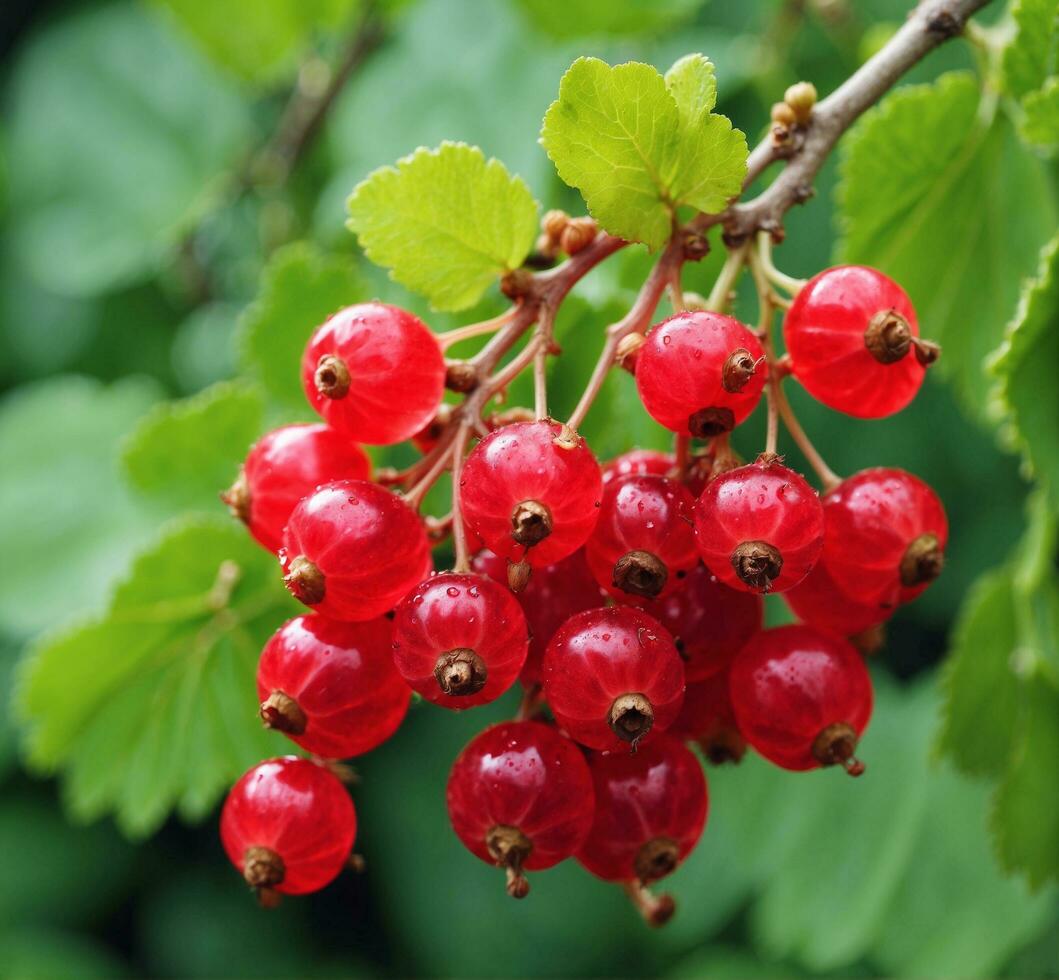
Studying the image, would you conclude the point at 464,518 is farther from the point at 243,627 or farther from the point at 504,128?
the point at 504,128

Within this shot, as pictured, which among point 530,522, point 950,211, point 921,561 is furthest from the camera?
point 950,211

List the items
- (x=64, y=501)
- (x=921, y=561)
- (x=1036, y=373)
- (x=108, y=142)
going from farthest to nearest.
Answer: (x=108, y=142)
(x=64, y=501)
(x=1036, y=373)
(x=921, y=561)

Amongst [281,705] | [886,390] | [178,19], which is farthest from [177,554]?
[178,19]

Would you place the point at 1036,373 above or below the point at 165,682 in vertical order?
above

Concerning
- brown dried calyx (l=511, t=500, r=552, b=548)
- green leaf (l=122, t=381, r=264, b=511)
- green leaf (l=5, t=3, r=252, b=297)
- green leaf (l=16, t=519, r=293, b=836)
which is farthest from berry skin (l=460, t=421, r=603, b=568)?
green leaf (l=5, t=3, r=252, b=297)

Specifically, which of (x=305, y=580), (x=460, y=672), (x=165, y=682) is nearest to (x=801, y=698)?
(x=460, y=672)

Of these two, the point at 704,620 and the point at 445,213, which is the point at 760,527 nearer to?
the point at 704,620

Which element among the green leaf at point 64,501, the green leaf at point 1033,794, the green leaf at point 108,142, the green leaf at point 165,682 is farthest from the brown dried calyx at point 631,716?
the green leaf at point 108,142
